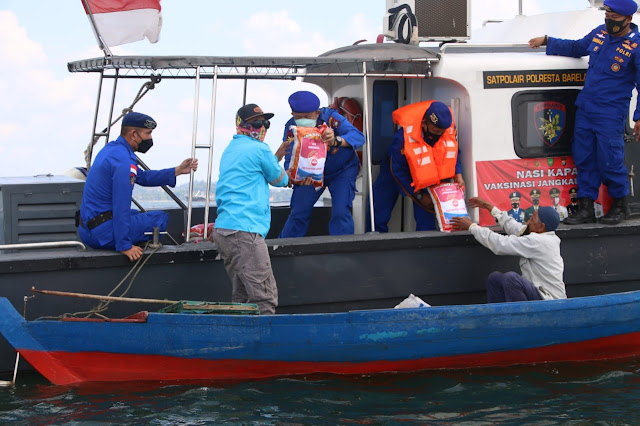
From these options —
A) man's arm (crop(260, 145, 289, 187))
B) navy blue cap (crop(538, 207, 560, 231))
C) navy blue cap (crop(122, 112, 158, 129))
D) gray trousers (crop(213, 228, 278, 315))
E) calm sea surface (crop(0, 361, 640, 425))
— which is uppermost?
navy blue cap (crop(122, 112, 158, 129))

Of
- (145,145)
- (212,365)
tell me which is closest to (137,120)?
(145,145)

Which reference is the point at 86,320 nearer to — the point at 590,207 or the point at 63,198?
the point at 63,198

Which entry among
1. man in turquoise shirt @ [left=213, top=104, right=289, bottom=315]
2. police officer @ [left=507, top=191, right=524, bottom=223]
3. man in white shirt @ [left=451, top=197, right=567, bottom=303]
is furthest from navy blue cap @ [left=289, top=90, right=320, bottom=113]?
police officer @ [left=507, top=191, right=524, bottom=223]

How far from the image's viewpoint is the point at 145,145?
22.2 feet

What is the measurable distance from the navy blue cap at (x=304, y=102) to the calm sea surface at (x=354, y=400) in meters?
2.29

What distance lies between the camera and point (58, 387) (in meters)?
6.37

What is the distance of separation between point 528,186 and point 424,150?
1084 millimetres

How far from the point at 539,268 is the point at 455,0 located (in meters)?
2.94

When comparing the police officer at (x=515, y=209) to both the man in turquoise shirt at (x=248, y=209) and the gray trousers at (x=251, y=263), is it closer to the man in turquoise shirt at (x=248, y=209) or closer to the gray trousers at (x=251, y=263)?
the man in turquoise shirt at (x=248, y=209)

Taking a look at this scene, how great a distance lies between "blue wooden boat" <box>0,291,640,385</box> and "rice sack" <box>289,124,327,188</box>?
1.50 meters

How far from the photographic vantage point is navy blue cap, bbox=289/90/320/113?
7.20m

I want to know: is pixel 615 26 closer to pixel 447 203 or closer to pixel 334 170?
pixel 447 203

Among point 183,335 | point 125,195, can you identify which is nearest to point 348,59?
point 125,195

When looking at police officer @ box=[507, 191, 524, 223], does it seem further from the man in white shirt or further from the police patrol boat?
the man in white shirt
